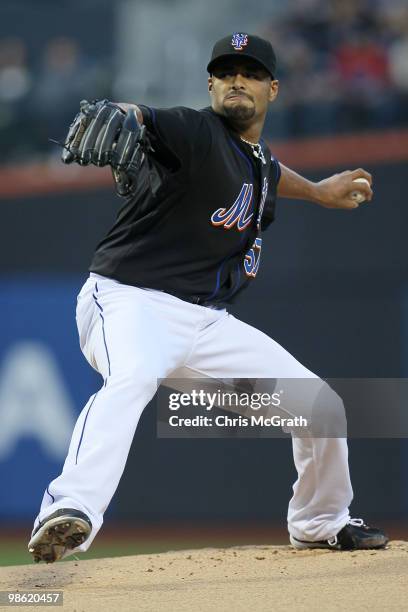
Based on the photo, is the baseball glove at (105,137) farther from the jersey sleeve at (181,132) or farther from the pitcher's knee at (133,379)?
the pitcher's knee at (133,379)

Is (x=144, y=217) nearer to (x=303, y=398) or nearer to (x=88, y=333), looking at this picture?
(x=88, y=333)

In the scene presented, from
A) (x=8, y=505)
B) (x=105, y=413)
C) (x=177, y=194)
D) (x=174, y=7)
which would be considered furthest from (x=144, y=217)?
(x=174, y=7)

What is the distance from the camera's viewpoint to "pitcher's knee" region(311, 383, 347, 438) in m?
3.88

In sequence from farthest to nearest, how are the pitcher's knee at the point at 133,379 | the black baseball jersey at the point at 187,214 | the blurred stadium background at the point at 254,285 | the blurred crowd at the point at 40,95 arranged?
the blurred crowd at the point at 40,95 → the blurred stadium background at the point at 254,285 → the black baseball jersey at the point at 187,214 → the pitcher's knee at the point at 133,379

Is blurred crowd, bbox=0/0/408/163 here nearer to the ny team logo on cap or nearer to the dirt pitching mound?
the ny team logo on cap

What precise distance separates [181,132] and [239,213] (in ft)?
1.48

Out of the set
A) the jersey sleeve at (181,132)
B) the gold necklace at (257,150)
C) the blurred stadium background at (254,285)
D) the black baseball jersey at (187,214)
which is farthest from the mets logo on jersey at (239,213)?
the blurred stadium background at (254,285)

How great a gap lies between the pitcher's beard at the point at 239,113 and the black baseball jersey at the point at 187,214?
1.3 inches

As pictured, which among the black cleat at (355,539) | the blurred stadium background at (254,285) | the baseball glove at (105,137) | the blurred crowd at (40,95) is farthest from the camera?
the blurred crowd at (40,95)

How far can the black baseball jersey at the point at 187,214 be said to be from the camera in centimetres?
352

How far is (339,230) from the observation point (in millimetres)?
7535

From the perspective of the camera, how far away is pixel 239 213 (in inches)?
148

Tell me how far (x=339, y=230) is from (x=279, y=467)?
1.73 meters

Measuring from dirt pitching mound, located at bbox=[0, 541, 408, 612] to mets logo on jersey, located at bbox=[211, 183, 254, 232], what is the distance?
1194mm
